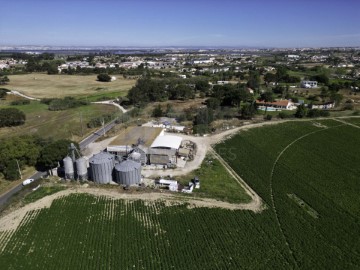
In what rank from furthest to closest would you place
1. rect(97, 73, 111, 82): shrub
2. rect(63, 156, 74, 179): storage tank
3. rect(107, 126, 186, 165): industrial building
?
rect(97, 73, 111, 82): shrub → rect(107, 126, 186, 165): industrial building → rect(63, 156, 74, 179): storage tank

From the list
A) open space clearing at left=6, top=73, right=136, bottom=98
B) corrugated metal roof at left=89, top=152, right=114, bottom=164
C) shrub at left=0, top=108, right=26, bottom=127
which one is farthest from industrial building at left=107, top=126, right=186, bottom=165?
open space clearing at left=6, top=73, right=136, bottom=98

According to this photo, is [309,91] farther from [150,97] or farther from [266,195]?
[266,195]

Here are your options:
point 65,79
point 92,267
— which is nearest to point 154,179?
point 92,267

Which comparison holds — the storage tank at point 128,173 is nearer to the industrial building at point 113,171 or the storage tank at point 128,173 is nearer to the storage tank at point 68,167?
the industrial building at point 113,171

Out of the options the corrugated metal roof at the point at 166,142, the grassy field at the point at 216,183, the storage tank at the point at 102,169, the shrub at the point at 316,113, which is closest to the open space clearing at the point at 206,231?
the grassy field at the point at 216,183

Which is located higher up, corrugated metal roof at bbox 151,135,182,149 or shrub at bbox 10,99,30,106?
corrugated metal roof at bbox 151,135,182,149

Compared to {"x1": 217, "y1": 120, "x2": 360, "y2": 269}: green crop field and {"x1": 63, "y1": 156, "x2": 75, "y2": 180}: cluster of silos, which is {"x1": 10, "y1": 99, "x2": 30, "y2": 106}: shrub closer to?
{"x1": 63, "y1": 156, "x2": 75, "y2": 180}: cluster of silos

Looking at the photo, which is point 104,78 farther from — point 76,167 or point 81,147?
point 76,167
